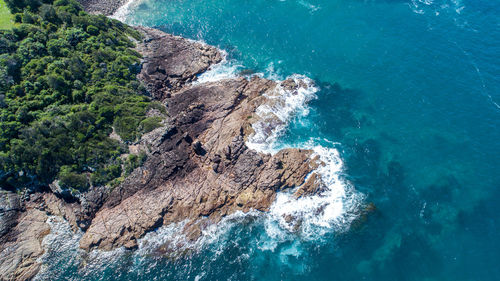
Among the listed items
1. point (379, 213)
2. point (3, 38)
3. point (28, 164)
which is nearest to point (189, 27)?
point (3, 38)

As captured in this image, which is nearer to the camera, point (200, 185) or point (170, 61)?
point (200, 185)

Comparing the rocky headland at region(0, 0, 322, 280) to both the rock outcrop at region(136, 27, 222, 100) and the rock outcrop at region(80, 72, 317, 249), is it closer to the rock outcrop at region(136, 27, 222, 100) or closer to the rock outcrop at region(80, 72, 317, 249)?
the rock outcrop at region(80, 72, 317, 249)

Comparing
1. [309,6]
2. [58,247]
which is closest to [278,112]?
[309,6]

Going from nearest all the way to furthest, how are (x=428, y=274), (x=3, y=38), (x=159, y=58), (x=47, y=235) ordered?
(x=428, y=274) → (x=47, y=235) → (x=3, y=38) → (x=159, y=58)

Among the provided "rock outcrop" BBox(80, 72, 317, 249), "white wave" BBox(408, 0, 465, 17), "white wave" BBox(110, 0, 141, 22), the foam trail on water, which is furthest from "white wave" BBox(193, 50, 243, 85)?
"white wave" BBox(408, 0, 465, 17)

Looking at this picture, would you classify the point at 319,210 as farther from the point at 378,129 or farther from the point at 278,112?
the point at 278,112

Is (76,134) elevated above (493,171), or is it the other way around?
(76,134)

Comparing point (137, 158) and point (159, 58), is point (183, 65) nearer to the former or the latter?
point (159, 58)
